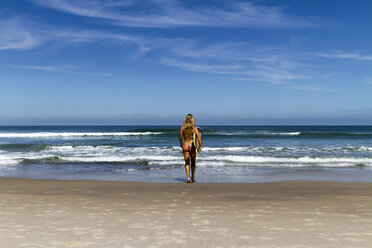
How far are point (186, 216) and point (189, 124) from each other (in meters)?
4.01

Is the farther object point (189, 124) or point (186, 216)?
point (189, 124)

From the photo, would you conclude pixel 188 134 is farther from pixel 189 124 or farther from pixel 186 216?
pixel 186 216

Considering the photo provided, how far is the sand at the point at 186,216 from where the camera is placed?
3.53m

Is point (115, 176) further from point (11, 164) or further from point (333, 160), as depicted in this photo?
point (333, 160)

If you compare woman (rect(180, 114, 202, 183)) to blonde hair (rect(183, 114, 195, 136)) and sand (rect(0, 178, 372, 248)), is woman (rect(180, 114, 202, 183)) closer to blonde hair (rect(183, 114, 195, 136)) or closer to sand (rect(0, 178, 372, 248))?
blonde hair (rect(183, 114, 195, 136))

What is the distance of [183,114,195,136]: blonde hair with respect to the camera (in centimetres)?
846

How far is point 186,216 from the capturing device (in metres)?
4.68

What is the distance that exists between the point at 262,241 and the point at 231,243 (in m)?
0.35

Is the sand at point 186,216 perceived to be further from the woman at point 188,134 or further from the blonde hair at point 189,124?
the blonde hair at point 189,124

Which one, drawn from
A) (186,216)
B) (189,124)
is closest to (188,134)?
(189,124)

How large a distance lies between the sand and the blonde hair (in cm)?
145

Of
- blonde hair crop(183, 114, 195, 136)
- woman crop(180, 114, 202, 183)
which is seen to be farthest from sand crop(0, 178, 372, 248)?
blonde hair crop(183, 114, 195, 136)

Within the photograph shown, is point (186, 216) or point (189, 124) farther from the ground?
point (189, 124)

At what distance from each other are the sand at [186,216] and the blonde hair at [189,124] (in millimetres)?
1453
